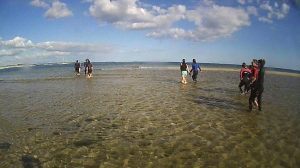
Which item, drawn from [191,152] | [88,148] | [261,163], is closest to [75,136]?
[88,148]

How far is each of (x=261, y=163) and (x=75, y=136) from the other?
5.26 m

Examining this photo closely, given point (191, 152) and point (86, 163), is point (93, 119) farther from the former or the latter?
point (191, 152)

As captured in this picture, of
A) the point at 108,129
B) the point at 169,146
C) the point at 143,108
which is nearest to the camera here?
the point at 169,146

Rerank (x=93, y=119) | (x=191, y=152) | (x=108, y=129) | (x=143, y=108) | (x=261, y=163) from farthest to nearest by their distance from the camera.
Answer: (x=143, y=108) < (x=93, y=119) < (x=108, y=129) < (x=191, y=152) < (x=261, y=163)

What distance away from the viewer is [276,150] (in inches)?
180

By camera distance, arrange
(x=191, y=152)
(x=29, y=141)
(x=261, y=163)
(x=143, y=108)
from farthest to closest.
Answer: (x=143, y=108) → (x=29, y=141) → (x=191, y=152) → (x=261, y=163)

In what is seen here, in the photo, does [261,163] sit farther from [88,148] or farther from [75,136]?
[75,136]

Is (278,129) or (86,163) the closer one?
(86,163)

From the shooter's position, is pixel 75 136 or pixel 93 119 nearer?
pixel 75 136

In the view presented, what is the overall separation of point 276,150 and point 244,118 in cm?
257

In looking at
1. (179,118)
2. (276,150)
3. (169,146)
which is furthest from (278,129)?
(169,146)

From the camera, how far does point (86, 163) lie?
398 cm

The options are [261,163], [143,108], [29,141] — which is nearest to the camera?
[261,163]

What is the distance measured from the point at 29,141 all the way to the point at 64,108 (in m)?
3.74
